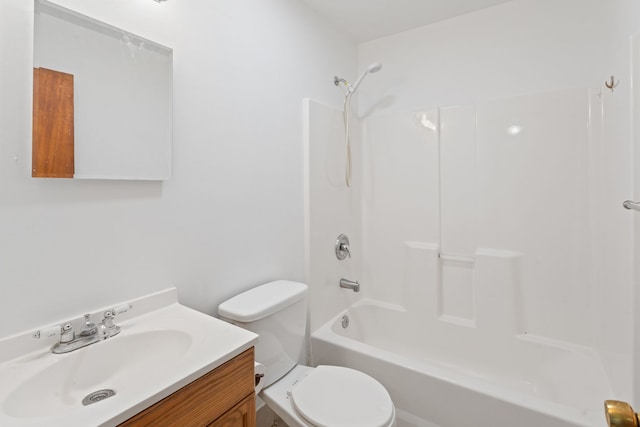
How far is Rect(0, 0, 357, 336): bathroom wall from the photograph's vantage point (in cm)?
89

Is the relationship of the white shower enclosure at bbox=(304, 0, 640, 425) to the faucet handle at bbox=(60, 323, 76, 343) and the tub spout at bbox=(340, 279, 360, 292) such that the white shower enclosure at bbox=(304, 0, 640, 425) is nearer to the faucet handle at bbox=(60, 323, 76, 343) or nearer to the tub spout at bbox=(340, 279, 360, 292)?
the tub spout at bbox=(340, 279, 360, 292)

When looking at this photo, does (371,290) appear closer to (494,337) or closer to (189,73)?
(494,337)

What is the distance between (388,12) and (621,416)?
2.21 m

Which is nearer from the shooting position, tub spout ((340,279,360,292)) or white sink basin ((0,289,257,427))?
white sink basin ((0,289,257,427))

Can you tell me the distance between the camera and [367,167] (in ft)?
8.04

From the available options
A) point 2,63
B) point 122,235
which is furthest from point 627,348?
point 2,63

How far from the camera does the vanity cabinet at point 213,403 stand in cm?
75

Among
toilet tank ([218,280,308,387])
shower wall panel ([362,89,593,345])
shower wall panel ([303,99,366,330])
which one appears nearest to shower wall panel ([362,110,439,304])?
shower wall panel ([362,89,593,345])

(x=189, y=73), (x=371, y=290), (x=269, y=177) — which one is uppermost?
(x=189, y=73)

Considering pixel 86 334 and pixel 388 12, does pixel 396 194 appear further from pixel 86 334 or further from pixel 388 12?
pixel 86 334

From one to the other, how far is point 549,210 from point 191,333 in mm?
1957

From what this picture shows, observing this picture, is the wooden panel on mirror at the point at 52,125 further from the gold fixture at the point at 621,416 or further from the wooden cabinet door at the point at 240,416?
the gold fixture at the point at 621,416

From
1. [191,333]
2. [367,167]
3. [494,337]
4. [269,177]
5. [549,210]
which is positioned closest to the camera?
[191,333]

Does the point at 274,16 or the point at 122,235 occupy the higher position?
the point at 274,16
